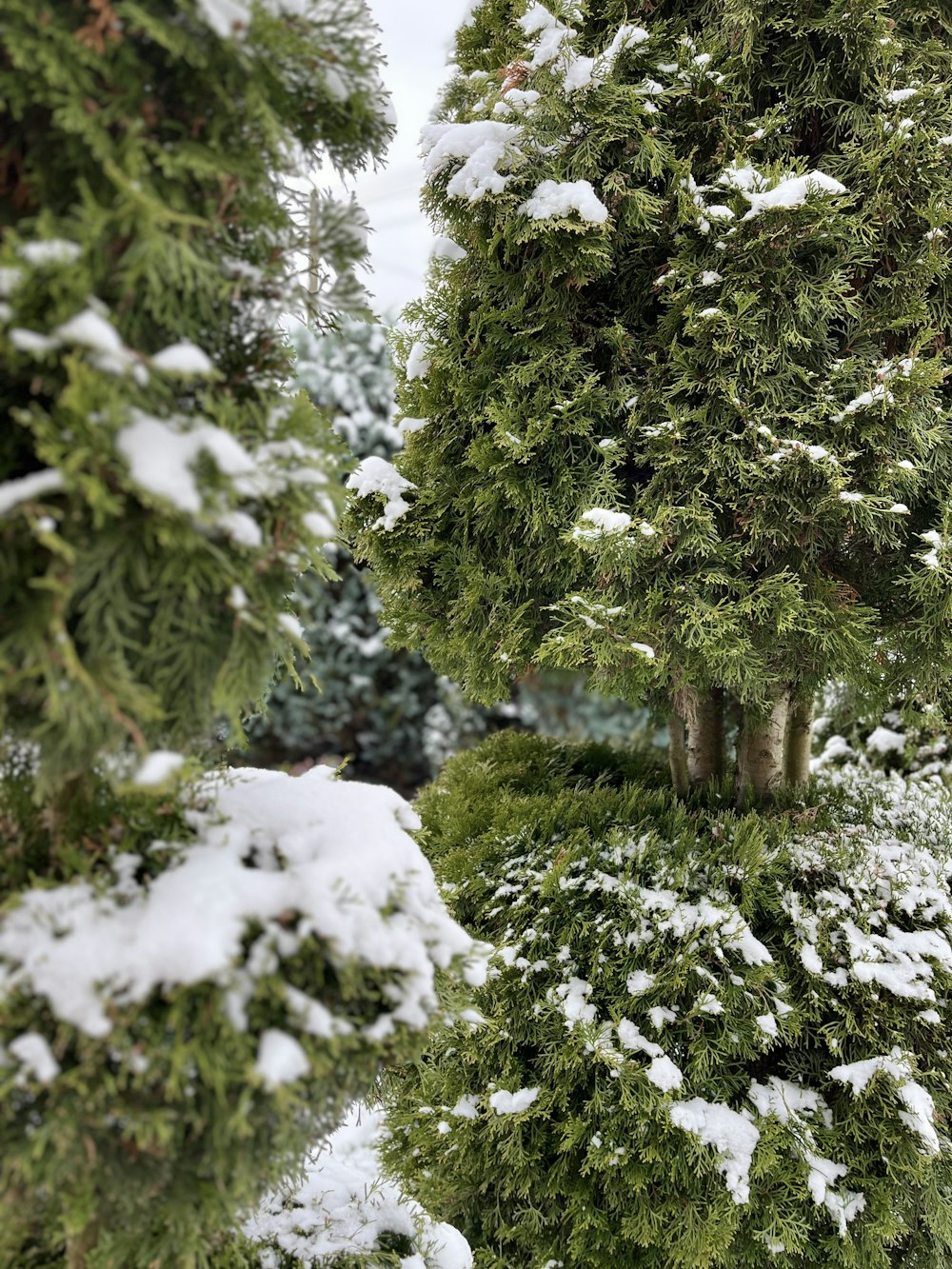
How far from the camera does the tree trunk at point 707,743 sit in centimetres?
310

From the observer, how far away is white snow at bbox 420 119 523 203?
209 cm

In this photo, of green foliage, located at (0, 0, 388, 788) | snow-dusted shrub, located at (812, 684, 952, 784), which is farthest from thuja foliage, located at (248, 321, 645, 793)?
green foliage, located at (0, 0, 388, 788)

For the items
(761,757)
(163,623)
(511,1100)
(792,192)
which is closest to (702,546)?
(792,192)

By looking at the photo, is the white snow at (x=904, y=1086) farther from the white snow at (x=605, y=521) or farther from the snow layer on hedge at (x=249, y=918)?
the white snow at (x=605, y=521)

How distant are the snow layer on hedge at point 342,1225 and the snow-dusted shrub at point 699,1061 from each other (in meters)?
0.28

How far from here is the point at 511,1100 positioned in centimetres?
221

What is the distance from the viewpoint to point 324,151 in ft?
4.50

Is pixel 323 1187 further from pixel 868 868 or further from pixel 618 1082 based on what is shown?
pixel 868 868

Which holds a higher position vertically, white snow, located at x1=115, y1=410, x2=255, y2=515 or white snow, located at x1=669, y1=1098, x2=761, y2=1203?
white snow, located at x1=115, y1=410, x2=255, y2=515

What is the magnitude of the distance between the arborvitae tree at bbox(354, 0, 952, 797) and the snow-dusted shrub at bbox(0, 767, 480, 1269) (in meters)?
1.03

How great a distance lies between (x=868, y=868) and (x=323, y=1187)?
1.73 meters

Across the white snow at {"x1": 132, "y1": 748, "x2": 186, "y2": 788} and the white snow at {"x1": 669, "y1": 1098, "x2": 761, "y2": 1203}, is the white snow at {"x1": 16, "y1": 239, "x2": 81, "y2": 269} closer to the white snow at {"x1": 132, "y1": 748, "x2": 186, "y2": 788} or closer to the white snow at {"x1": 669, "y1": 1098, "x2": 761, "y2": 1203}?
the white snow at {"x1": 132, "y1": 748, "x2": 186, "y2": 788}

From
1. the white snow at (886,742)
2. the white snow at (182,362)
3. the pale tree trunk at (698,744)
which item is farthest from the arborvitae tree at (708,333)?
the white snow at (886,742)

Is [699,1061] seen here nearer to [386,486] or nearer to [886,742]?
[386,486]
